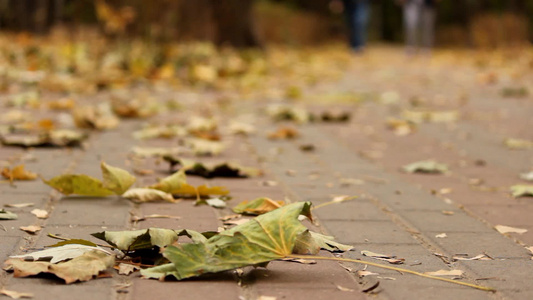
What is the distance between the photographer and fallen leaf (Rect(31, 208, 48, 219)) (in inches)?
117

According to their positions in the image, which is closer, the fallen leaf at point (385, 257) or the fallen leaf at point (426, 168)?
the fallen leaf at point (385, 257)

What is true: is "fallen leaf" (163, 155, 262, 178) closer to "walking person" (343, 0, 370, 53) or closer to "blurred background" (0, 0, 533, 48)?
"blurred background" (0, 0, 533, 48)

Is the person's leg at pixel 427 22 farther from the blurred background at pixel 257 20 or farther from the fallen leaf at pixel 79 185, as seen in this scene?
the fallen leaf at pixel 79 185

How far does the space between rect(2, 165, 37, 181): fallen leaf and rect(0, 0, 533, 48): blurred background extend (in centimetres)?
531

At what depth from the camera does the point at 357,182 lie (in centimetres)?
392

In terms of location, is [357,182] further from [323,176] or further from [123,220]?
[123,220]

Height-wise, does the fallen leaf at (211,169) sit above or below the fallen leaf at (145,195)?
below

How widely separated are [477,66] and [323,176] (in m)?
11.4

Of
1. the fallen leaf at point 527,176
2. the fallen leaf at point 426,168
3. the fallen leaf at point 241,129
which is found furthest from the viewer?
the fallen leaf at point 241,129

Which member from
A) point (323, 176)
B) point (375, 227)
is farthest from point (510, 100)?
point (375, 227)

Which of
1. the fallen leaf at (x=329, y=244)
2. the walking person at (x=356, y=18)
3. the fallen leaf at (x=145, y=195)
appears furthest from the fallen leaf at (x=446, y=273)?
the walking person at (x=356, y=18)

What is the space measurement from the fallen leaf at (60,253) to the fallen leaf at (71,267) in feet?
0.12

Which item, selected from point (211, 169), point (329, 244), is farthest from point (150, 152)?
point (329, 244)

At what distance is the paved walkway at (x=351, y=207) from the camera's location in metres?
2.21
